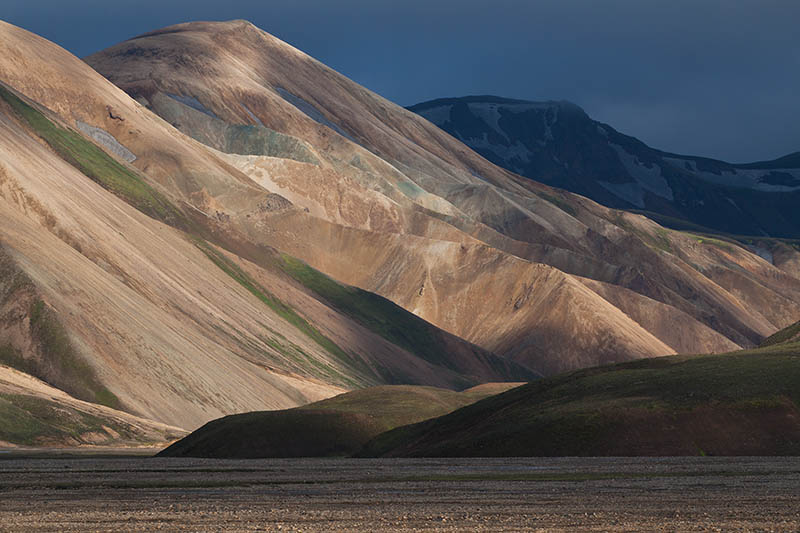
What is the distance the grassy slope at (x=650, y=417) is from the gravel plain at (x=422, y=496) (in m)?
3.89

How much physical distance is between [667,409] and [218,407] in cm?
6685

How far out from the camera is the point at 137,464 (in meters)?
65.0

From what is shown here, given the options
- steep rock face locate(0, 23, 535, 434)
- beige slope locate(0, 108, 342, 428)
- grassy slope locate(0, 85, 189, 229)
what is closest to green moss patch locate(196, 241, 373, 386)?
steep rock face locate(0, 23, 535, 434)

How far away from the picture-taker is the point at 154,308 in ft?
427

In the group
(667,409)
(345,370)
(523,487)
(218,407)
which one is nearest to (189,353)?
(218,407)

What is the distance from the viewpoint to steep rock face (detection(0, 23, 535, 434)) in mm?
112062

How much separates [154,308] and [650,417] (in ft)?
273

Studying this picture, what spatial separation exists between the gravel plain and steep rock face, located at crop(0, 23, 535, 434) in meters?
52.9

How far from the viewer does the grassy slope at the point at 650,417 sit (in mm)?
58031

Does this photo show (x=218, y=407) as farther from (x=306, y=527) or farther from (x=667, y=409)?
(x=306, y=527)

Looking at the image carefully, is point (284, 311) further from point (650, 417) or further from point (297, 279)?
point (650, 417)

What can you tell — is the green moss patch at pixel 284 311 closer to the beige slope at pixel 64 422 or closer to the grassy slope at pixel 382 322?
the grassy slope at pixel 382 322

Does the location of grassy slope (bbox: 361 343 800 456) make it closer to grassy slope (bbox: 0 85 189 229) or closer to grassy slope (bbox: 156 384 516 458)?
grassy slope (bbox: 156 384 516 458)

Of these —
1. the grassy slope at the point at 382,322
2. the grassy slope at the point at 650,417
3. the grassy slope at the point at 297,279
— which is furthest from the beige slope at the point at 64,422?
the grassy slope at the point at 382,322
